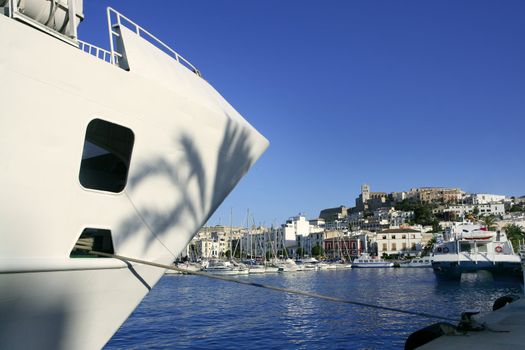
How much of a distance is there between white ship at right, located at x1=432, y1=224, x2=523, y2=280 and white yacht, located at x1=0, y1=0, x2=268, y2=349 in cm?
4727

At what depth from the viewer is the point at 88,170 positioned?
796cm

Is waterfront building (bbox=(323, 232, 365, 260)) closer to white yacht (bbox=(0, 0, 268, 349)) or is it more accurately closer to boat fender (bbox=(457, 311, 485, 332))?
boat fender (bbox=(457, 311, 485, 332))

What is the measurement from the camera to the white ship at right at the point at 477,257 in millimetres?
49375

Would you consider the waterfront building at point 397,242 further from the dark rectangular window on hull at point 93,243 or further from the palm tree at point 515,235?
the dark rectangular window on hull at point 93,243

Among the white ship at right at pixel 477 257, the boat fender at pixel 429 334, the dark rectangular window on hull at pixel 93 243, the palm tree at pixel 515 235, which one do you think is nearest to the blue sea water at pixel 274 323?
the boat fender at pixel 429 334

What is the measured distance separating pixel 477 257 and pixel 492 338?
150 ft

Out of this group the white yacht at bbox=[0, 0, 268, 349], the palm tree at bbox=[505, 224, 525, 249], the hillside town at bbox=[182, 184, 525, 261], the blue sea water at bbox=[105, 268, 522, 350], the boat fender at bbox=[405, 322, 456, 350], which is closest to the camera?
the white yacht at bbox=[0, 0, 268, 349]

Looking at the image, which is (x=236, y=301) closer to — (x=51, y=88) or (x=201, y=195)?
(x=201, y=195)

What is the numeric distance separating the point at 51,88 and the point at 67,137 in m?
0.63

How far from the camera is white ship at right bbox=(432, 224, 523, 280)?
49.4 metres

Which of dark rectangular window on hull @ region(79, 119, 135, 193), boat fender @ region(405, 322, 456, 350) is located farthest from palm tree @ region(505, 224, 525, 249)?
dark rectangular window on hull @ region(79, 119, 135, 193)

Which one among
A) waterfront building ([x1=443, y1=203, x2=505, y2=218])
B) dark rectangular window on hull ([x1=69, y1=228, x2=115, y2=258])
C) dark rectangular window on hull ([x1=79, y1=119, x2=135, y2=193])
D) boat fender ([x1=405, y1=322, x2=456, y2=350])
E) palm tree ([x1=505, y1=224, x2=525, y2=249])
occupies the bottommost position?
boat fender ([x1=405, y1=322, x2=456, y2=350])

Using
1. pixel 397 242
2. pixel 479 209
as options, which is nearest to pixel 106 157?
pixel 397 242

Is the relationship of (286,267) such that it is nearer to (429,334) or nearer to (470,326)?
(470,326)
